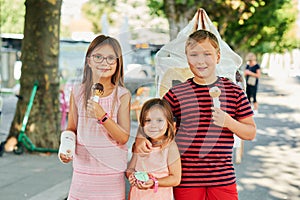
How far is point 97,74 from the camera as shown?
3084 mm

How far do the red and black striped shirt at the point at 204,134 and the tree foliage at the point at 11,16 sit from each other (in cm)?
4407

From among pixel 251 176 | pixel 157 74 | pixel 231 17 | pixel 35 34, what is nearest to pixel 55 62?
pixel 35 34

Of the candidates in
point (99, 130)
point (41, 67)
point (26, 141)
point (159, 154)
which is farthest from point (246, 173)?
point (99, 130)

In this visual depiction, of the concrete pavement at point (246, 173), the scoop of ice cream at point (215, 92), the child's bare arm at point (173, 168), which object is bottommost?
the concrete pavement at point (246, 173)

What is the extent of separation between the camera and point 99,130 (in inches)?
119

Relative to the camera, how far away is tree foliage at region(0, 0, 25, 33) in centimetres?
4575

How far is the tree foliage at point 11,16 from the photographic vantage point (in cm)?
4575

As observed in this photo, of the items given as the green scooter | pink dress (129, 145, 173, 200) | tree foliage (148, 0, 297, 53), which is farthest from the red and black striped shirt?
the green scooter

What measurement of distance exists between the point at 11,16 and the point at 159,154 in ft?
150

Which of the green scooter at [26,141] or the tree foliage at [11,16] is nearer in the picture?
the green scooter at [26,141]

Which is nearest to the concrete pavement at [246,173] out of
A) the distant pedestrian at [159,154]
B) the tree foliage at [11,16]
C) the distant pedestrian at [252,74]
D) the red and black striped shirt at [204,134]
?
the distant pedestrian at [159,154]

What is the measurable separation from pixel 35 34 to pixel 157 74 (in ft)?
17.3

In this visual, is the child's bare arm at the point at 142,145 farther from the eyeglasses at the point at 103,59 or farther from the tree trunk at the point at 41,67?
→ the tree trunk at the point at 41,67

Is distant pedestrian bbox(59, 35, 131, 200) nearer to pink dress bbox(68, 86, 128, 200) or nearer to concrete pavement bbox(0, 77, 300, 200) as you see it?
pink dress bbox(68, 86, 128, 200)
